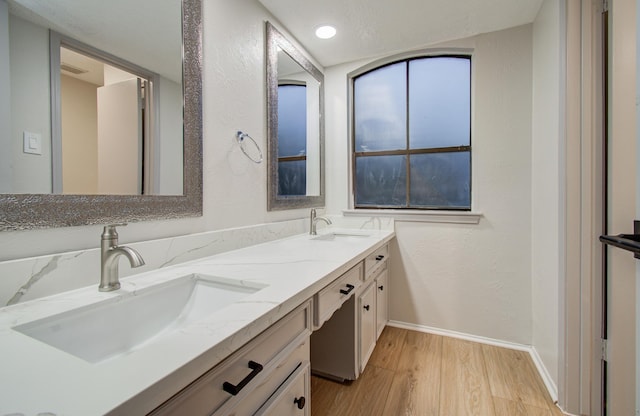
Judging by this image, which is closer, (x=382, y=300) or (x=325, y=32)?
(x=325, y=32)

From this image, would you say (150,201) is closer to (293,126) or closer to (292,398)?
(292,398)

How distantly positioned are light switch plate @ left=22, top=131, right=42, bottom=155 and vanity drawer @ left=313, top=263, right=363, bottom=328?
37.6 inches

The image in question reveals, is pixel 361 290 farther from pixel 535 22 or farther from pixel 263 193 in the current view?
pixel 535 22

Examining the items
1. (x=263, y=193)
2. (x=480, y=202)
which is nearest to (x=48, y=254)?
(x=263, y=193)

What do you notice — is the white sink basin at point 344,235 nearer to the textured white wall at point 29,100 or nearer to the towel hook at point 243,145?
the towel hook at point 243,145

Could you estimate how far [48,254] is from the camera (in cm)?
82

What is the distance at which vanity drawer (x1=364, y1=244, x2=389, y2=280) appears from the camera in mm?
1660

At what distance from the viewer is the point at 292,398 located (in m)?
0.89

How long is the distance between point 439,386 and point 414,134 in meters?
1.81

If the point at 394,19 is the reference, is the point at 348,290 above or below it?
below

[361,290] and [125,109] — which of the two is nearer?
[125,109]

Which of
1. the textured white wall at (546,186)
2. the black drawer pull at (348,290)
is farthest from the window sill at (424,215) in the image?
the black drawer pull at (348,290)

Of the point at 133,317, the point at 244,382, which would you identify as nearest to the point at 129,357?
the point at 244,382

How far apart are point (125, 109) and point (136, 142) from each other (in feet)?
0.39
